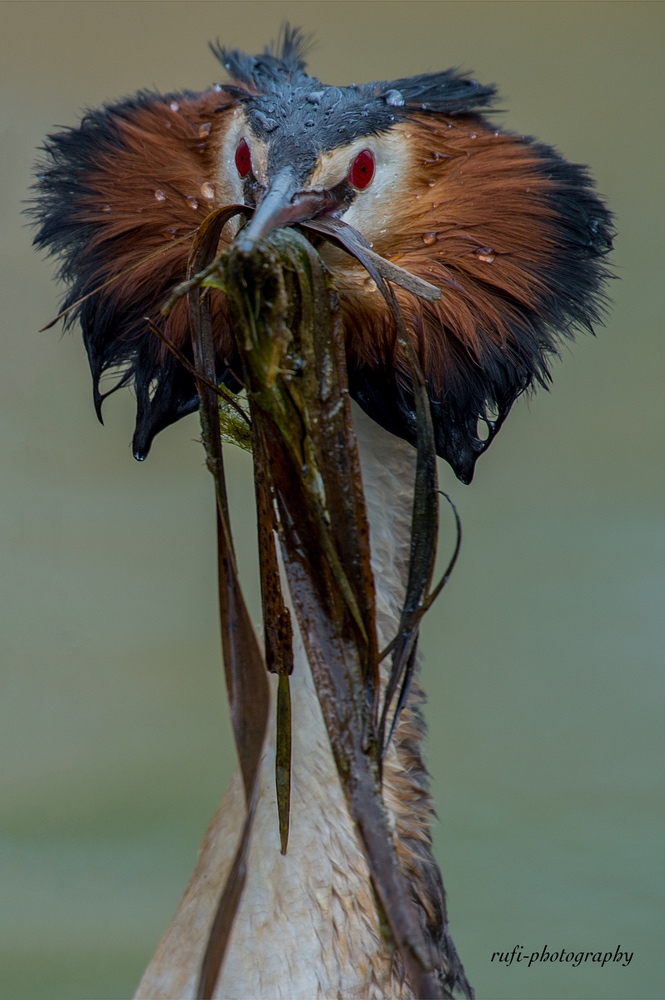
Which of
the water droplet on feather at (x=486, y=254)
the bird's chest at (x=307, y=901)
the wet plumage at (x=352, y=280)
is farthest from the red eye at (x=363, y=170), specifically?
the bird's chest at (x=307, y=901)

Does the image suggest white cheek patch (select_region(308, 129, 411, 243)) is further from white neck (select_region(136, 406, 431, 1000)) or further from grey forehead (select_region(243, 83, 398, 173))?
white neck (select_region(136, 406, 431, 1000))

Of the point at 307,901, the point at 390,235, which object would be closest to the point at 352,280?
the point at 390,235

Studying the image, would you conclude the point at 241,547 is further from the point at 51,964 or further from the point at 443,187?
the point at 443,187

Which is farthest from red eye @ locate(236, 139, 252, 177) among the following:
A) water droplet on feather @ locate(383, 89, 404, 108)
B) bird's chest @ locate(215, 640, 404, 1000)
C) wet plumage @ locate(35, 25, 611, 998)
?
bird's chest @ locate(215, 640, 404, 1000)

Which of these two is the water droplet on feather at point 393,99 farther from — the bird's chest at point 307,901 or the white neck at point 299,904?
the bird's chest at point 307,901

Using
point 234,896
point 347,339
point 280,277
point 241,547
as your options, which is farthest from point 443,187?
point 241,547
